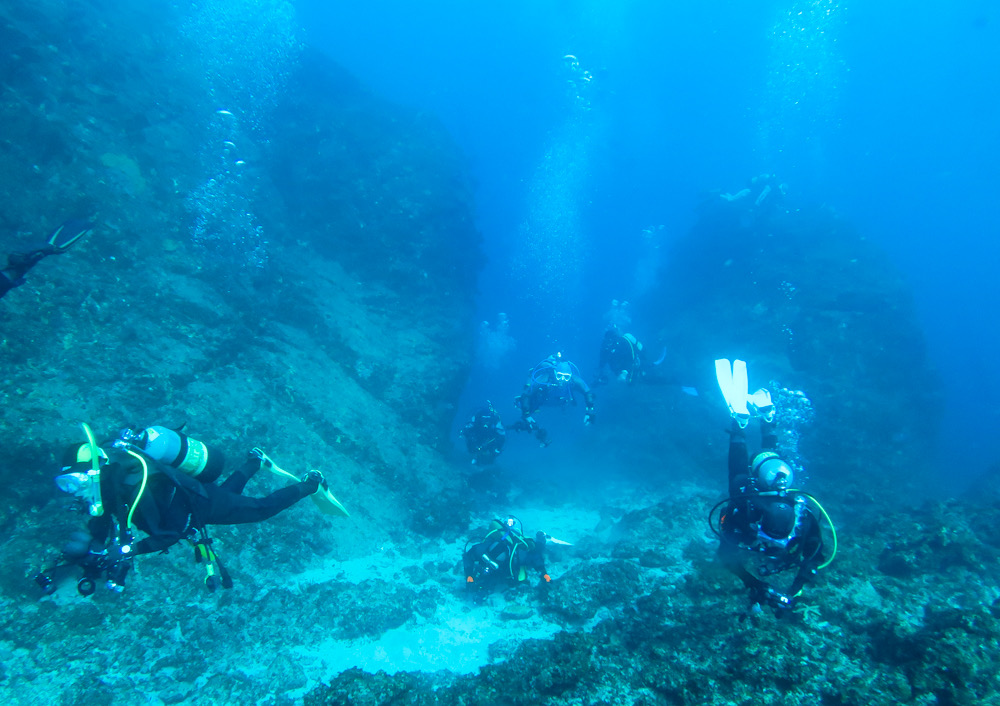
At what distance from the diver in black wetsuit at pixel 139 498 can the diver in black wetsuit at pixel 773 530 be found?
450cm

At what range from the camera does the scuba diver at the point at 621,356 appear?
39.2 ft

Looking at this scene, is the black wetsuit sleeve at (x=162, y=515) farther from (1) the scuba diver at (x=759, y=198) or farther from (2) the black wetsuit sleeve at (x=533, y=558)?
(1) the scuba diver at (x=759, y=198)

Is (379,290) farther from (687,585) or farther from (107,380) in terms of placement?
(687,585)

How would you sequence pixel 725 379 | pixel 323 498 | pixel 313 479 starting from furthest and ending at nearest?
pixel 725 379 < pixel 323 498 < pixel 313 479


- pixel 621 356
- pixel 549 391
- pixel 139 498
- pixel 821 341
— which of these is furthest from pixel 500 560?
pixel 821 341

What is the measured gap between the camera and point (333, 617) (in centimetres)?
634

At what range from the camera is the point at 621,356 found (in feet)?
40.3

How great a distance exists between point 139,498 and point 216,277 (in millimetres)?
9041

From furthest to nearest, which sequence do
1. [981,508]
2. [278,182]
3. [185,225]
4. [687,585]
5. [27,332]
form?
[278,182] → [185,225] → [981,508] → [27,332] → [687,585]

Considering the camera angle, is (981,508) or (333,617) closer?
(333,617)

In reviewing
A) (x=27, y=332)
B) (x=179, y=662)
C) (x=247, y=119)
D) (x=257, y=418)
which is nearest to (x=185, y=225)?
(x=27, y=332)

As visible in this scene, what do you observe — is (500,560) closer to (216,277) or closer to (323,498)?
(323,498)

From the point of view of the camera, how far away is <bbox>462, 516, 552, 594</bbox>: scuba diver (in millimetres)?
7027

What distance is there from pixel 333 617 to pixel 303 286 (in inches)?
350
